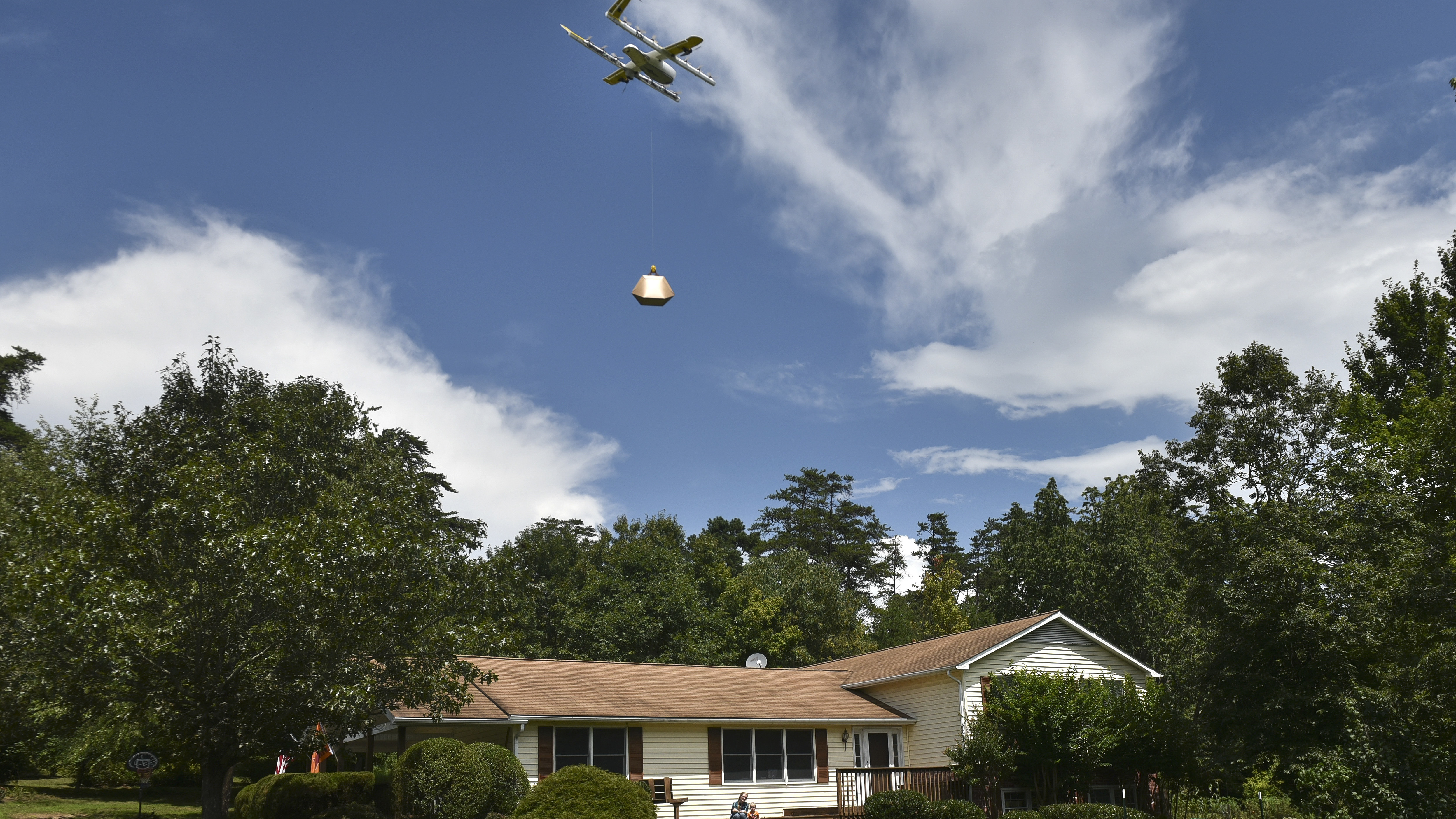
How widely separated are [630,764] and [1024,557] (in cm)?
2603

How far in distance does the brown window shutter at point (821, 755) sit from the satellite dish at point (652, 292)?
14.9 m

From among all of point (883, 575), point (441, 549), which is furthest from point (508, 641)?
point (883, 575)

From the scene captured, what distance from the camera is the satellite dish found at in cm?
1279

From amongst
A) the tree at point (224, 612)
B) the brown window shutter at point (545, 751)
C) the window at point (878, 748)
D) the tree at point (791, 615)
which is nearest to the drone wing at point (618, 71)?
the tree at point (224, 612)

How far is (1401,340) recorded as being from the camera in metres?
31.9

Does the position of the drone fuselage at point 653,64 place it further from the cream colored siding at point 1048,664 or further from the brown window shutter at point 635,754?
the cream colored siding at point 1048,664

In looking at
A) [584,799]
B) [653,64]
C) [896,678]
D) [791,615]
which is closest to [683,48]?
[653,64]

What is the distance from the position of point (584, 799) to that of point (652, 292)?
24.8ft

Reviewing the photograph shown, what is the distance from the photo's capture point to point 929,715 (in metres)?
24.3

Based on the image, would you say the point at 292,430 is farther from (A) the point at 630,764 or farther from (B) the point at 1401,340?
(B) the point at 1401,340

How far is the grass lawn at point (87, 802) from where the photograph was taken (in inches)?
862

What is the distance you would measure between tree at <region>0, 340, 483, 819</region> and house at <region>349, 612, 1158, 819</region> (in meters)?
2.03

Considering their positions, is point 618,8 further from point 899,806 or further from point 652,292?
point 899,806

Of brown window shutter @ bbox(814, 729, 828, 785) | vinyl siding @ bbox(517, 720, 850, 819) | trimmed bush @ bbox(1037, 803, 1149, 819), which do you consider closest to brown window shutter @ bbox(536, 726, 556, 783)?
vinyl siding @ bbox(517, 720, 850, 819)
